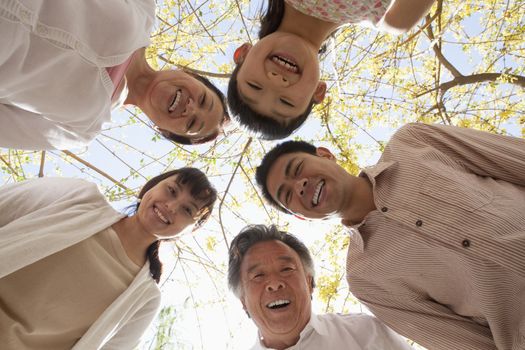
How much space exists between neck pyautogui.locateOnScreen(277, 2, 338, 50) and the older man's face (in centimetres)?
144

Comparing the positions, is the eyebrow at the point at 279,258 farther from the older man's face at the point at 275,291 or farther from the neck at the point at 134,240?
the neck at the point at 134,240

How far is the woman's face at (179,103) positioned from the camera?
2.32 meters

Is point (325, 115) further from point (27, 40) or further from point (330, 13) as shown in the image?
point (27, 40)

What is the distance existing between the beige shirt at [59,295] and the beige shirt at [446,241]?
1558 mm

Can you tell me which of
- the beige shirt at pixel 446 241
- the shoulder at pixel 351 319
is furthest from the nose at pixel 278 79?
the shoulder at pixel 351 319

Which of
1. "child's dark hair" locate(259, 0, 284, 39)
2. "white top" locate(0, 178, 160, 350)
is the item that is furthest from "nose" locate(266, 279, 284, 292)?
"child's dark hair" locate(259, 0, 284, 39)

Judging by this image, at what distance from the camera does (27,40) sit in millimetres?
1386

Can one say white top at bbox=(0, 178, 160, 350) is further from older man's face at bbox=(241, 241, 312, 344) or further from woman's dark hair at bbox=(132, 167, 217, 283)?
older man's face at bbox=(241, 241, 312, 344)

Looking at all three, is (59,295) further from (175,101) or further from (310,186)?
(310,186)

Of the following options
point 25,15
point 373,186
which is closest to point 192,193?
point 373,186

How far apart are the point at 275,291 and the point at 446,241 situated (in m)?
1.11

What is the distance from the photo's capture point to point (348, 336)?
2.36 metres

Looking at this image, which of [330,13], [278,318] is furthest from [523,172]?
[278,318]

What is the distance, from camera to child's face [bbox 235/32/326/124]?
2.03 metres
